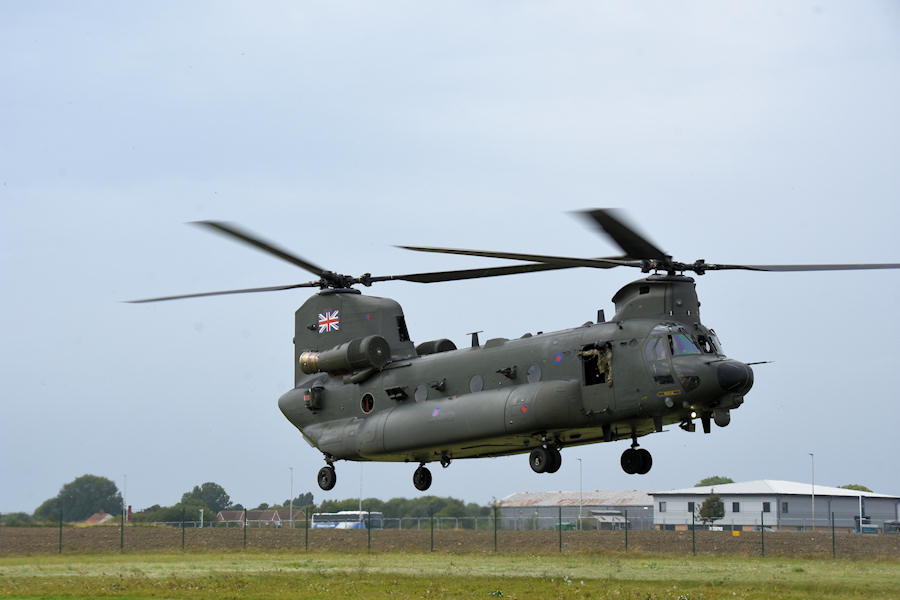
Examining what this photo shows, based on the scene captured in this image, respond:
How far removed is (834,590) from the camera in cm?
3253

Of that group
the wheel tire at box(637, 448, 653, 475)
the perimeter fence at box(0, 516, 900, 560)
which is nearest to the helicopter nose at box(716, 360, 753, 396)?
the wheel tire at box(637, 448, 653, 475)

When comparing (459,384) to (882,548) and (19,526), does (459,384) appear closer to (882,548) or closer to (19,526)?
(882,548)

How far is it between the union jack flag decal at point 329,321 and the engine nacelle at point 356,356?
1.12 metres

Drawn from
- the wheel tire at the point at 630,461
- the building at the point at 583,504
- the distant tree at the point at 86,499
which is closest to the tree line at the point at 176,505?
the distant tree at the point at 86,499

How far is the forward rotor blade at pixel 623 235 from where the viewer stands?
24.0 m

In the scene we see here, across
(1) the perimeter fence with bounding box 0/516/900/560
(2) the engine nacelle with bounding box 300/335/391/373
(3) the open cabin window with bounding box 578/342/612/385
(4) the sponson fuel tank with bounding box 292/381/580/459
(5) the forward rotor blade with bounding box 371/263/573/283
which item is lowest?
(1) the perimeter fence with bounding box 0/516/900/560

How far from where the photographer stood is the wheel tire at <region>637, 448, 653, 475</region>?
27.7 meters

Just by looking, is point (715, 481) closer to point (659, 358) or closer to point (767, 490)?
point (767, 490)

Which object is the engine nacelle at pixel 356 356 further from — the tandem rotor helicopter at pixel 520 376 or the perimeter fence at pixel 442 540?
the perimeter fence at pixel 442 540

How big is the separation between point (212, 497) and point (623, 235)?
53.5m

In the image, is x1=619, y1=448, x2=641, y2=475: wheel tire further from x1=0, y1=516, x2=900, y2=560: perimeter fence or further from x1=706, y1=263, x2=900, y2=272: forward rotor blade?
x1=0, y1=516, x2=900, y2=560: perimeter fence

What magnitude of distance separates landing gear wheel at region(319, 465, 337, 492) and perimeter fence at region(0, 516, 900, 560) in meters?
24.1

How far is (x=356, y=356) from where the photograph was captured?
104ft

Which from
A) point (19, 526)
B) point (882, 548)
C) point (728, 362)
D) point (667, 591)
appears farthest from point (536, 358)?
point (19, 526)
